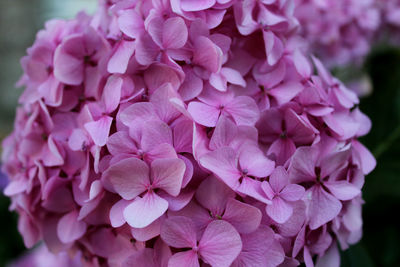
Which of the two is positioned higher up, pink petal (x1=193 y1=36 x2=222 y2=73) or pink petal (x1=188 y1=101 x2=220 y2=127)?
pink petal (x1=193 y1=36 x2=222 y2=73)

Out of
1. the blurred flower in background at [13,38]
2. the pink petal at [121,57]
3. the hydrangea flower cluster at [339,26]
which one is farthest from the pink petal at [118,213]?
the blurred flower in background at [13,38]

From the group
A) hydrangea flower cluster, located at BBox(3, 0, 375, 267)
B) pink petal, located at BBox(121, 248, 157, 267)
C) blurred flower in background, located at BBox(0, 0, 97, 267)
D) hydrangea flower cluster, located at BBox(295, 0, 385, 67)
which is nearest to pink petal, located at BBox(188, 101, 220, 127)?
hydrangea flower cluster, located at BBox(3, 0, 375, 267)

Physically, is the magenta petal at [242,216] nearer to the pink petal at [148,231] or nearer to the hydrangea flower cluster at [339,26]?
the pink petal at [148,231]

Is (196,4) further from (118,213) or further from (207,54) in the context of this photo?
(118,213)

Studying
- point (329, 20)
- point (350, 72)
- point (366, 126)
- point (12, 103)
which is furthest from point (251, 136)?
point (12, 103)

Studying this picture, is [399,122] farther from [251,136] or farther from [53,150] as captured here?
[53,150]

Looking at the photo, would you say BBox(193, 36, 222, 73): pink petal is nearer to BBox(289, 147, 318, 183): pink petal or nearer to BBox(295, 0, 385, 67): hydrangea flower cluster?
BBox(289, 147, 318, 183): pink petal

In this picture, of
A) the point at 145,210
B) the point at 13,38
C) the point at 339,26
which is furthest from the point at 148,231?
the point at 13,38
